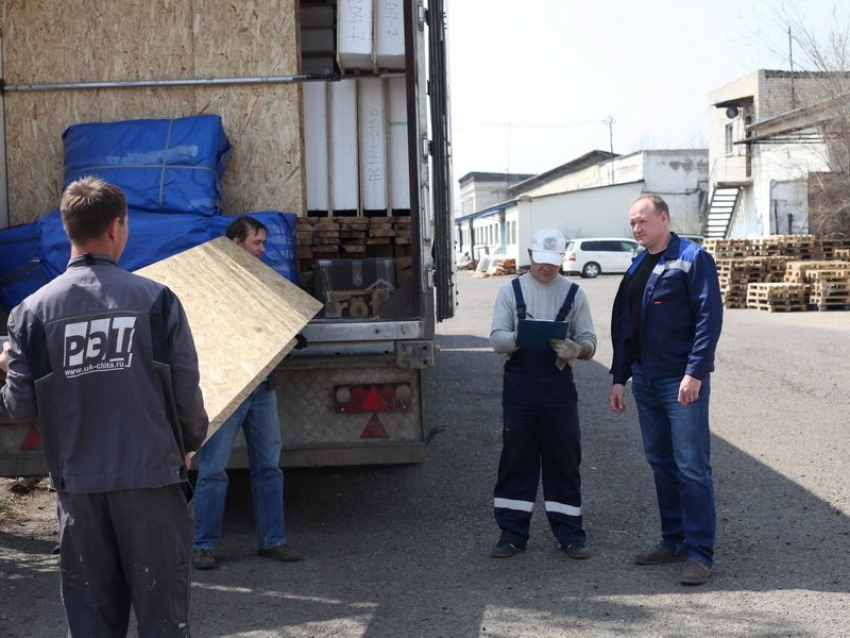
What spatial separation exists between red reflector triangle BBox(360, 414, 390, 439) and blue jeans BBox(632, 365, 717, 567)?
4.57 ft

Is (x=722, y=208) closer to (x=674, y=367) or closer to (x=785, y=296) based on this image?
(x=785, y=296)

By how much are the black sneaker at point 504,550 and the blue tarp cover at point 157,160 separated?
259 centimetres

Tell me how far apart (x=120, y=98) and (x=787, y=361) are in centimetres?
992

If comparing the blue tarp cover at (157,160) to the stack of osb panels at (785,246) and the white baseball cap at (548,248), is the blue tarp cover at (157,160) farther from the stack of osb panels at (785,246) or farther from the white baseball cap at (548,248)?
the stack of osb panels at (785,246)

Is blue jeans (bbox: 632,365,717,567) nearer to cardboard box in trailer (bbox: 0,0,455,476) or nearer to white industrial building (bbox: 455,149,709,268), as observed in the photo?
cardboard box in trailer (bbox: 0,0,455,476)

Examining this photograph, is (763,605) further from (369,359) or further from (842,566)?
(369,359)

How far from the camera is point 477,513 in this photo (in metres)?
6.93

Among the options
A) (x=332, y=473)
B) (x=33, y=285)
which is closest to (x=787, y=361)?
(x=332, y=473)

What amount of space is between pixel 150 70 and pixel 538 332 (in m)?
3.11

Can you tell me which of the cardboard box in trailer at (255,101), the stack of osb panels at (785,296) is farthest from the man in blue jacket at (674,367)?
the stack of osb panels at (785,296)

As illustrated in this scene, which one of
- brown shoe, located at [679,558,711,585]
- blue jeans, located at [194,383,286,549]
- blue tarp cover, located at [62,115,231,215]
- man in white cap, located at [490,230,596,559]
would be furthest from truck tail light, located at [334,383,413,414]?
brown shoe, located at [679,558,711,585]

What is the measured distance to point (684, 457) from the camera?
5.51 meters

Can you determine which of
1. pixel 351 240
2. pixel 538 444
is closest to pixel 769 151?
pixel 351 240

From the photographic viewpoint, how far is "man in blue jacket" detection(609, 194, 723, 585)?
542 cm
